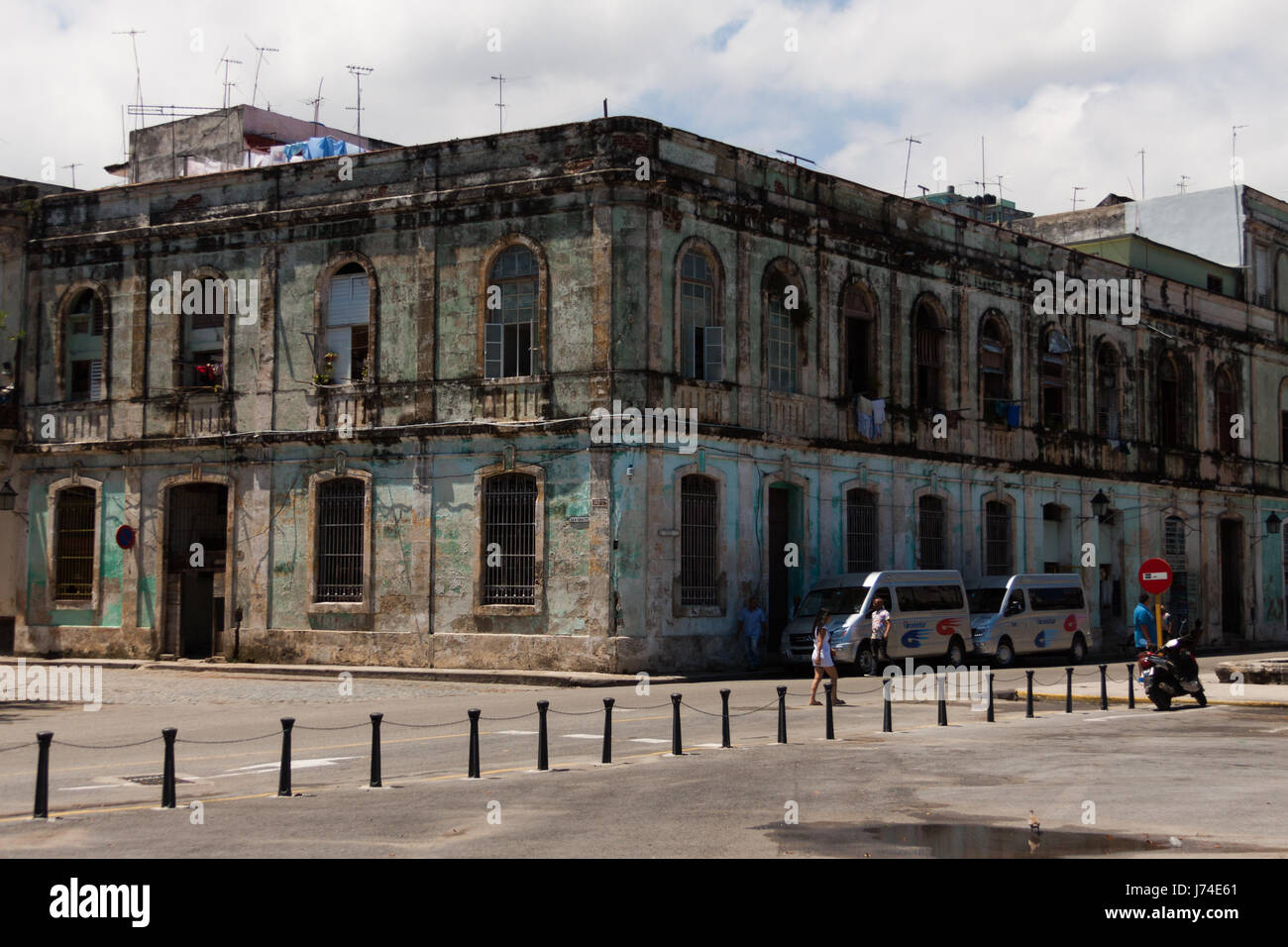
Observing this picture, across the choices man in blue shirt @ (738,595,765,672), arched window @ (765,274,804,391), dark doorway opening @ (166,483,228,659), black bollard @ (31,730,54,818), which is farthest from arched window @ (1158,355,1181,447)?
black bollard @ (31,730,54,818)

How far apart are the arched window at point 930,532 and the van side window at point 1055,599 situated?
2896 millimetres

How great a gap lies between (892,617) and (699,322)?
278 inches

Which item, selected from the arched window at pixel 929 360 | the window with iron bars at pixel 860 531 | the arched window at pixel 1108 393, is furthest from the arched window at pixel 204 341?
the arched window at pixel 1108 393

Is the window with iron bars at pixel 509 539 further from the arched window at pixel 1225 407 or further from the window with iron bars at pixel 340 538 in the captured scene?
the arched window at pixel 1225 407

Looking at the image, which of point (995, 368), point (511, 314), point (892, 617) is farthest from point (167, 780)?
point (995, 368)

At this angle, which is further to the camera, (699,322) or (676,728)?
(699,322)

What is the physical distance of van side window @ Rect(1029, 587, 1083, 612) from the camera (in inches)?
1351

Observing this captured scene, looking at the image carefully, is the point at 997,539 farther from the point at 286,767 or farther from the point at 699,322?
the point at 286,767

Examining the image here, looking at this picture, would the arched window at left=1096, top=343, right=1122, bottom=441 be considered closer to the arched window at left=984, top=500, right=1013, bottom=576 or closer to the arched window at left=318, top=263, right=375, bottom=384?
the arched window at left=984, top=500, right=1013, bottom=576

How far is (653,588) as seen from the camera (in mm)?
29156

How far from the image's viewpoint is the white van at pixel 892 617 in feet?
94.9

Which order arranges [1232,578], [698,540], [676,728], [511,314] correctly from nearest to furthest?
1. [676,728]
2. [698,540]
3. [511,314]
4. [1232,578]

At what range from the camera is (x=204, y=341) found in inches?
1344
